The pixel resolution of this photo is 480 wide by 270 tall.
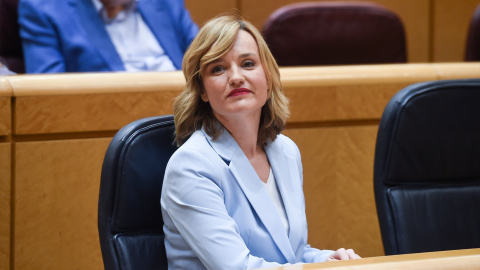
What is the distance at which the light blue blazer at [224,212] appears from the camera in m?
0.62

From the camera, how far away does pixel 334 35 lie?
4.34 feet

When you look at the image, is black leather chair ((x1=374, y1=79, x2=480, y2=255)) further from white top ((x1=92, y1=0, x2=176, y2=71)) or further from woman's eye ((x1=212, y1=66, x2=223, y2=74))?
white top ((x1=92, y1=0, x2=176, y2=71))

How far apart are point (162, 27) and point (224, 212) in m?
0.72

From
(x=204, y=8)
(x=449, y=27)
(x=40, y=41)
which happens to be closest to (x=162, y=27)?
(x=40, y=41)

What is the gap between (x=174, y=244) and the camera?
0.65m

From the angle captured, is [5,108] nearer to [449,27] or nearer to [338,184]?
[338,184]

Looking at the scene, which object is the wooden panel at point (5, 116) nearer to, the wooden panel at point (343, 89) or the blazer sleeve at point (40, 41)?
the blazer sleeve at point (40, 41)

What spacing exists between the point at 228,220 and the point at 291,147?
162mm

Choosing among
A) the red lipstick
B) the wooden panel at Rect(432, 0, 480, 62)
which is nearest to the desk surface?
the red lipstick

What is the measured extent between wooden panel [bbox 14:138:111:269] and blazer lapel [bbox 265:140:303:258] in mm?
299

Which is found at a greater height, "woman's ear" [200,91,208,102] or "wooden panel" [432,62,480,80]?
"woman's ear" [200,91,208,102]

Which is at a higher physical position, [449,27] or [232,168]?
[232,168]

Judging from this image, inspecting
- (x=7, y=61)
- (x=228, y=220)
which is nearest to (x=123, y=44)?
(x=7, y=61)

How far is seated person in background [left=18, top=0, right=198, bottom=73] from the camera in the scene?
1.16 metres
